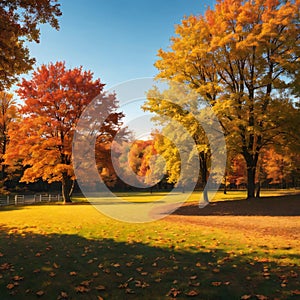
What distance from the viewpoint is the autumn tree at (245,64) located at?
1579cm

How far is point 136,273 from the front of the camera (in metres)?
5.21

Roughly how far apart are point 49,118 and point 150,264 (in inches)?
752

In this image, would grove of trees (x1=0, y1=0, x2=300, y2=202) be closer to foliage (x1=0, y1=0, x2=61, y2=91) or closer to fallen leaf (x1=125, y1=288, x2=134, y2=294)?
foliage (x1=0, y1=0, x2=61, y2=91)

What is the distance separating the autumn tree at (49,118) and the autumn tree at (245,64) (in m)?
8.35

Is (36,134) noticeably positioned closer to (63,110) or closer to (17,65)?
(63,110)

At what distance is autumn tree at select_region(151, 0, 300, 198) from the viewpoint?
15789 mm

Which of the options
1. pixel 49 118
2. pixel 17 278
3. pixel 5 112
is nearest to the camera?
pixel 17 278

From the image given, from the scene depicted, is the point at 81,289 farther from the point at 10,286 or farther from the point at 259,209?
the point at 259,209

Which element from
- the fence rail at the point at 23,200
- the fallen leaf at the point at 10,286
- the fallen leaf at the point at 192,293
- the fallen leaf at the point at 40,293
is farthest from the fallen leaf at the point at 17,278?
the fence rail at the point at 23,200

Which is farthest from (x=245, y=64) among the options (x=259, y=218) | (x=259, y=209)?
(x=259, y=218)

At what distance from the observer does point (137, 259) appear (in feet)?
20.1

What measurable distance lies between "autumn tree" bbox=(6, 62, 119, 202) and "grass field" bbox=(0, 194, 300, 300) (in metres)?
13.3

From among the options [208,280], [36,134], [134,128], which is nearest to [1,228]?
[208,280]

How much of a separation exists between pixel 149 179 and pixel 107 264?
140 feet
